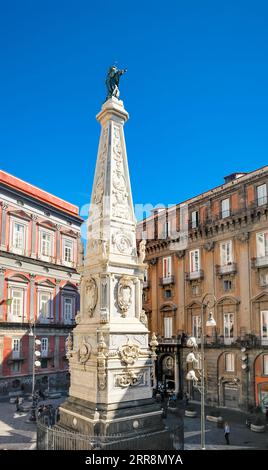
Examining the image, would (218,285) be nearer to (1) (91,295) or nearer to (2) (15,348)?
(2) (15,348)

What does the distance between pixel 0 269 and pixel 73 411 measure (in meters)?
21.1

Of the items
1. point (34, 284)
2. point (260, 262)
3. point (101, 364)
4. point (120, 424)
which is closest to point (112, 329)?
point (101, 364)

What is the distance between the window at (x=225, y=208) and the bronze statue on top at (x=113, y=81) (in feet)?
60.7

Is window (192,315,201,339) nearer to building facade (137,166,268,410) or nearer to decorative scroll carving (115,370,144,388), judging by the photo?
building facade (137,166,268,410)

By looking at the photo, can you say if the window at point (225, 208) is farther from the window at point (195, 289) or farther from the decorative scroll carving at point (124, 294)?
the decorative scroll carving at point (124, 294)

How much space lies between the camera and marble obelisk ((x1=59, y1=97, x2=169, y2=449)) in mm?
16484

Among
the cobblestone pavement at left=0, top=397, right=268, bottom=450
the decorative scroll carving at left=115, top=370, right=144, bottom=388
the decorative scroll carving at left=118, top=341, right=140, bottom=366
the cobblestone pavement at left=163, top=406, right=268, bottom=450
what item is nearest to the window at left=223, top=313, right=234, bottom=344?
the cobblestone pavement at left=0, top=397, right=268, bottom=450

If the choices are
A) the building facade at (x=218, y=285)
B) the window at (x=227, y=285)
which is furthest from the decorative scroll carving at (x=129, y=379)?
the window at (x=227, y=285)

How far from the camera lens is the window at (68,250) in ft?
146

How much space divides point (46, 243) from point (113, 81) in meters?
24.0

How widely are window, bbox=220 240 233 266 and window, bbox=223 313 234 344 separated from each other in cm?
438

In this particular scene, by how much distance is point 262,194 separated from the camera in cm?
3344

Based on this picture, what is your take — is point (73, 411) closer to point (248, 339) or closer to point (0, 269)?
point (248, 339)
